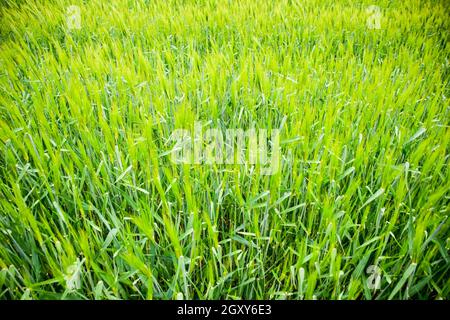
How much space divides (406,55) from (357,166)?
41.2 inches

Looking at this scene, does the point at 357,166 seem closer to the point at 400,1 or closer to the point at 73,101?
the point at 73,101

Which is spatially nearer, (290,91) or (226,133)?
(226,133)

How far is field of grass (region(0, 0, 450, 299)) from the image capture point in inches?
29.1

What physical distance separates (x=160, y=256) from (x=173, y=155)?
1.01 ft

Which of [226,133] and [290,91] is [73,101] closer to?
[226,133]

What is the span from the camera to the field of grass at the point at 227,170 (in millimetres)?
740

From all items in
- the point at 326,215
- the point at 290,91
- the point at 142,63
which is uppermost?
the point at 142,63

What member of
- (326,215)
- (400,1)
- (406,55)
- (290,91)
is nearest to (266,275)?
(326,215)

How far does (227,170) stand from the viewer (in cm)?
88

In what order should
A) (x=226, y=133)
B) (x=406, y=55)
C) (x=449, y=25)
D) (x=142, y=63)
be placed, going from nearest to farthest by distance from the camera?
(x=226, y=133)
(x=142, y=63)
(x=406, y=55)
(x=449, y=25)

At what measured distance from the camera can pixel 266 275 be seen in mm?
818

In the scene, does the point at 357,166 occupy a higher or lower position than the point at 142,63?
lower

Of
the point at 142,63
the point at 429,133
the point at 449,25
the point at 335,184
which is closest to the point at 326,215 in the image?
the point at 335,184
